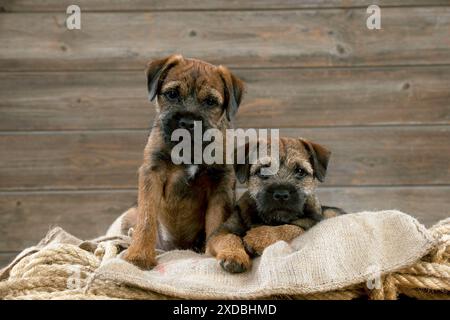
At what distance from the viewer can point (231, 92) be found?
2.74 m

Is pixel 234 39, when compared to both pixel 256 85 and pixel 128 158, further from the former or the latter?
→ pixel 128 158

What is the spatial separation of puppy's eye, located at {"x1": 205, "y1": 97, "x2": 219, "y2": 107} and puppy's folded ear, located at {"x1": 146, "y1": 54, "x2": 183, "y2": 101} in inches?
9.2

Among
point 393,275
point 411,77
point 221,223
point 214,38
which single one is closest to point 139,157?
point 214,38

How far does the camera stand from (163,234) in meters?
2.86

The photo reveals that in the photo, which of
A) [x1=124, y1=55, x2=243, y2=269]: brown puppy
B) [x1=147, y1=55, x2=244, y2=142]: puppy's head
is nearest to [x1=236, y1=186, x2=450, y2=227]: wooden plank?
[x1=124, y1=55, x2=243, y2=269]: brown puppy

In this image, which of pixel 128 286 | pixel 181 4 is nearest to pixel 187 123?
pixel 128 286

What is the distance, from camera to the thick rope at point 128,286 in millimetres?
1961

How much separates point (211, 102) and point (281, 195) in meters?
0.53

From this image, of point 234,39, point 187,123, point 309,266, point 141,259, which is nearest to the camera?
point 309,266

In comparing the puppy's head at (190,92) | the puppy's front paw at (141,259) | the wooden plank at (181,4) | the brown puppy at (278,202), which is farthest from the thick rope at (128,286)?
the wooden plank at (181,4)

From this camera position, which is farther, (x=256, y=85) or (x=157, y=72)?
(x=256, y=85)

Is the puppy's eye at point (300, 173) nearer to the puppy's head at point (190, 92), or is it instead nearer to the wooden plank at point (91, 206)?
the puppy's head at point (190, 92)

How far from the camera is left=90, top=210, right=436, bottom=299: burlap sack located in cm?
195

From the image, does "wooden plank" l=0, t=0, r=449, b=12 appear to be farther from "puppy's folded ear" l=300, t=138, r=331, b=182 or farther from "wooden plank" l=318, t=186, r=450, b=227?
"puppy's folded ear" l=300, t=138, r=331, b=182
